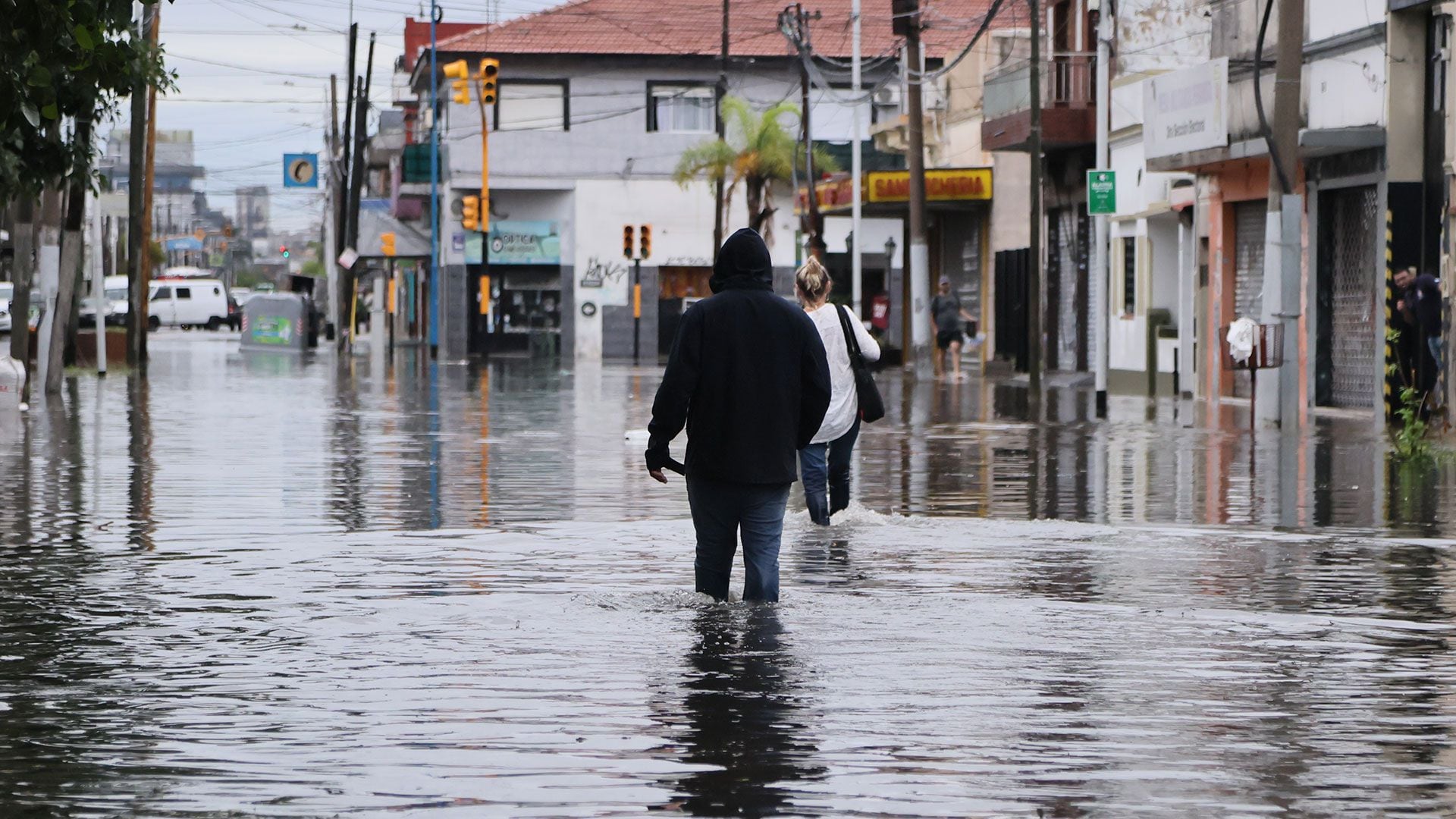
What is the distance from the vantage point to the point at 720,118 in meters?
65.3

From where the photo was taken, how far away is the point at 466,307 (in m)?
69.1

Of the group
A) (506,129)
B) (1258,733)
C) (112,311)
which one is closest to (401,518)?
(1258,733)

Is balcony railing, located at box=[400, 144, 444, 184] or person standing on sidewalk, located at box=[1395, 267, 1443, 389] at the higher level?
balcony railing, located at box=[400, 144, 444, 184]

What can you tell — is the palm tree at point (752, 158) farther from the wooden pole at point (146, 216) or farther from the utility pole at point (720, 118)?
the wooden pole at point (146, 216)

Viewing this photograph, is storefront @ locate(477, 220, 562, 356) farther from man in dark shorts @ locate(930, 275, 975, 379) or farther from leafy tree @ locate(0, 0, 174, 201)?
leafy tree @ locate(0, 0, 174, 201)

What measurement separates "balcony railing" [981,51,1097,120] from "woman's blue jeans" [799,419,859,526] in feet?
86.2

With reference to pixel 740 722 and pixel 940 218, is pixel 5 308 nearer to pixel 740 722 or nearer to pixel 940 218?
pixel 940 218

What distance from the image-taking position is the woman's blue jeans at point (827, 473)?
45.2 ft

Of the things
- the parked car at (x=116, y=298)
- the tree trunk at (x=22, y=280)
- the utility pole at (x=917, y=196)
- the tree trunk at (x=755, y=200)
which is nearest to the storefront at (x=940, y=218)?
the tree trunk at (x=755, y=200)

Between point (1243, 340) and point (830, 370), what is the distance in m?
12.8

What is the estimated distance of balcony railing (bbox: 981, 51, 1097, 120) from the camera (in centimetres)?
4059

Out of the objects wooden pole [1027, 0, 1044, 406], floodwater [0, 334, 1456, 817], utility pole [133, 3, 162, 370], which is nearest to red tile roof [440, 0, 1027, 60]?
utility pole [133, 3, 162, 370]

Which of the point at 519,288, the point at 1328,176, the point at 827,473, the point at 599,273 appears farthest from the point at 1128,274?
the point at 519,288

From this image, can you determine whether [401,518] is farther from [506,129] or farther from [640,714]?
[506,129]
